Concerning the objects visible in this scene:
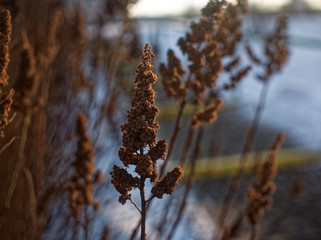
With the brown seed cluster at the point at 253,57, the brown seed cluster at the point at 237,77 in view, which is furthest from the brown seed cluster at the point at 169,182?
the brown seed cluster at the point at 253,57

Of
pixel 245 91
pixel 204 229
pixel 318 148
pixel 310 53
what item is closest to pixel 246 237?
pixel 204 229

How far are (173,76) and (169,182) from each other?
587 millimetres

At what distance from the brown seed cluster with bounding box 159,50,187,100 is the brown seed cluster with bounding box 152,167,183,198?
0.53 meters

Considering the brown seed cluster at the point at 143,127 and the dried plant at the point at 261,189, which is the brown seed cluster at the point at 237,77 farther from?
the brown seed cluster at the point at 143,127

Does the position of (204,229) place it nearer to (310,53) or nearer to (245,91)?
(245,91)

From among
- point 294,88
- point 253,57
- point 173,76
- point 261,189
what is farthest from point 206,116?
point 294,88

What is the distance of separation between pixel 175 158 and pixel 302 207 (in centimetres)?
118

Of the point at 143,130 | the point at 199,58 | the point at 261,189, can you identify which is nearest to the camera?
the point at 143,130

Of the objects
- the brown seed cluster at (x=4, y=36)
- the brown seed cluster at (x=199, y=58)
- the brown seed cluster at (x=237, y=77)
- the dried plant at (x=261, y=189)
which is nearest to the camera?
the brown seed cluster at (x=4, y=36)

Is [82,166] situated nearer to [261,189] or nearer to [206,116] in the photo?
[206,116]

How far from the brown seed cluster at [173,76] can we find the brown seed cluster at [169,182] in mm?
528

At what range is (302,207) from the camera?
9.65 feet

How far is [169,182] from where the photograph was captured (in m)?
0.78

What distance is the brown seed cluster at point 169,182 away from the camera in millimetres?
778
